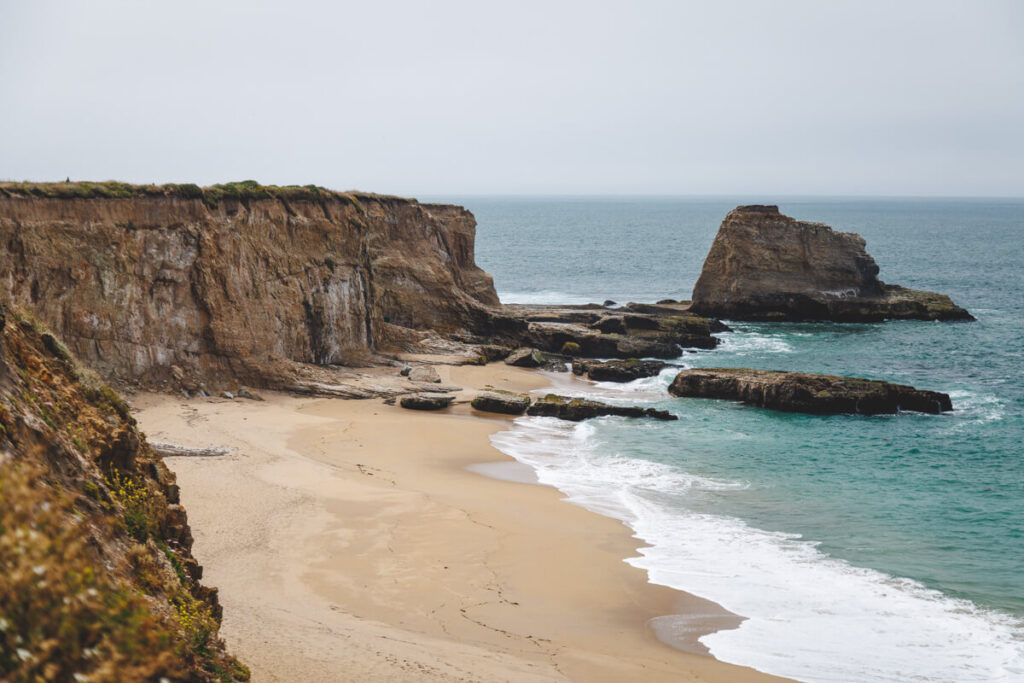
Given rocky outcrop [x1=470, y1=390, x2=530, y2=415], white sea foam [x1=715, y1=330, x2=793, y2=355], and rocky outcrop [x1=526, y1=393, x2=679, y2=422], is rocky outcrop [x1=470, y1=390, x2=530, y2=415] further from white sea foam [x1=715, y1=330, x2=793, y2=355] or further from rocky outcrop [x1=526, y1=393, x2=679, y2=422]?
white sea foam [x1=715, y1=330, x2=793, y2=355]

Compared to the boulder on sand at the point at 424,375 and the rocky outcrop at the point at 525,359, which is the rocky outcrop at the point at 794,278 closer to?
the rocky outcrop at the point at 525,359

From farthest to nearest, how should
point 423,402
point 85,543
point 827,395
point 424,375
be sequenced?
point 424,375 → point 827,395 → point 423,402 → point 85,543

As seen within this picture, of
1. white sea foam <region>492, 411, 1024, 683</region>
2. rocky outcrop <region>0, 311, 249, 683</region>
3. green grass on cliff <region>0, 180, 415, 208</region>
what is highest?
green grass on cliff <region>0, 180, 415, 208</region>

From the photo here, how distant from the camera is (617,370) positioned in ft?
136

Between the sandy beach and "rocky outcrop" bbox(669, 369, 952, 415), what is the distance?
45.3ft

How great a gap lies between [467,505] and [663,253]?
101 m

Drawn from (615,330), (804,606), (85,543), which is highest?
(85,543)

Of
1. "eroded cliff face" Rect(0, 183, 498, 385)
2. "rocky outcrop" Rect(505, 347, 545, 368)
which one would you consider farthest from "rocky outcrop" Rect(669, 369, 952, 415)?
"eroded cliff face" Rect(0, 183, 498, 385)

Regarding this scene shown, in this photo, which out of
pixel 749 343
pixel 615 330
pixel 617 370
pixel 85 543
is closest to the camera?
pixel 85 543

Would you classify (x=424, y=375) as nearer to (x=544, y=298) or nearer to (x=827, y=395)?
(x=827, y=395)

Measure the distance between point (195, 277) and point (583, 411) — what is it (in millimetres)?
14686

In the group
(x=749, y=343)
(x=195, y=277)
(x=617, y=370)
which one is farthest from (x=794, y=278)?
(x=195, y=277)

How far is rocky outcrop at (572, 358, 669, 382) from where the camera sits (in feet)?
136

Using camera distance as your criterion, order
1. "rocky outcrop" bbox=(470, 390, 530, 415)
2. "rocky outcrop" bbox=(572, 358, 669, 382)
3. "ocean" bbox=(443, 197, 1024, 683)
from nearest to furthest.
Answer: "ocean" bbox=(443, 197, 1024, 683) < "rocky outcrop" bbox=(470, 390, 530, 415) < "rocky outcrop" bbox=(572, 358, 669, 382)
